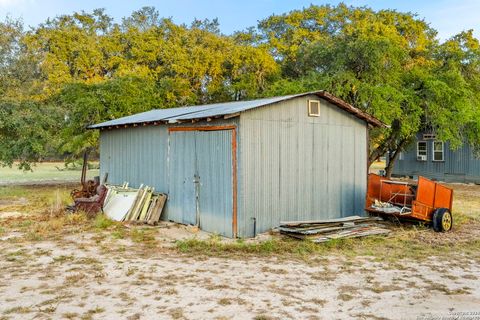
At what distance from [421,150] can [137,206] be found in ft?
66.7

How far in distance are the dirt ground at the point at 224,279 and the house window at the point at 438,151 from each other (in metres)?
16.6

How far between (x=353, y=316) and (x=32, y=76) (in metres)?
19.6

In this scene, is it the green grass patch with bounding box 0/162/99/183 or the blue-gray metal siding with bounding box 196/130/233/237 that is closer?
the blue-gray metal siding with bounding box 196/130/233/237

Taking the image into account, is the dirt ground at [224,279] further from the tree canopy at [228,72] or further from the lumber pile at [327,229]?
the tree canopy at [228,72]

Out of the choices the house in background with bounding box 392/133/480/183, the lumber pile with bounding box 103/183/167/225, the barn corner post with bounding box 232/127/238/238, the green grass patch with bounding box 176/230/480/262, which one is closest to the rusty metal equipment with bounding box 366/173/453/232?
the green grass patch with bounding box 176/230/480/262

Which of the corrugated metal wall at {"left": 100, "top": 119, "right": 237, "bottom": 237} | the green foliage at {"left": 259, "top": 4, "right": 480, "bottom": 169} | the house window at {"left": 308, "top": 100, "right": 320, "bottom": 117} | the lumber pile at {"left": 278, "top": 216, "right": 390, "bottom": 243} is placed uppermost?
the green foliage at {"left": 259, "top": 4, "right": 480, "bottom": 169}

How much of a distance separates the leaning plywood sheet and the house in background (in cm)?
1671

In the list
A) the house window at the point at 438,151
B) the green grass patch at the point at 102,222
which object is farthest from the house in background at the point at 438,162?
the green grass patch at the point at 102,222

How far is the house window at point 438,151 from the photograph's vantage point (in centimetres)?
2434

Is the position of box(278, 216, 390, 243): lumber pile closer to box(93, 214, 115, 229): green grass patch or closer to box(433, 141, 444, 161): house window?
box(93, 214, 115, 229): green grass patch

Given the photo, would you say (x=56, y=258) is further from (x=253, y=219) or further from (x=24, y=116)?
(x=24, y=116)

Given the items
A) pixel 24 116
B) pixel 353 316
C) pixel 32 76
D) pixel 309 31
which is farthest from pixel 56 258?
pixel 309 31

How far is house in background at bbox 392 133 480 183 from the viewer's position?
22844 mm

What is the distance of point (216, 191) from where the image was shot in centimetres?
926
